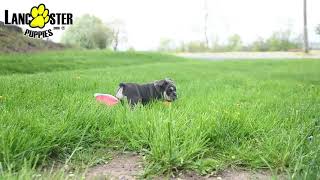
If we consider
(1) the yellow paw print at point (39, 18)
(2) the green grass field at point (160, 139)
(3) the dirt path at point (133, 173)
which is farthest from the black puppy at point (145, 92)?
(1) the yellow paw print at point (39, 18)

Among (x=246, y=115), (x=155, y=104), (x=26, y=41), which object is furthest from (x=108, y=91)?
(x=26, y=41)

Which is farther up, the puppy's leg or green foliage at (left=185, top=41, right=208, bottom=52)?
green foliage at (left=185, top=41, right=208, bottom=52)

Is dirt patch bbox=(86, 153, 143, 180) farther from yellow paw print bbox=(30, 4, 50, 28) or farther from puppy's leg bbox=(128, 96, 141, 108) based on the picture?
yellow paw print bbox=(30, 4, 50, 28)

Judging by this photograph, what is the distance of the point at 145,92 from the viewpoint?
5.51 meters

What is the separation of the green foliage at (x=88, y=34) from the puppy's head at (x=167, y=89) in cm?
1909

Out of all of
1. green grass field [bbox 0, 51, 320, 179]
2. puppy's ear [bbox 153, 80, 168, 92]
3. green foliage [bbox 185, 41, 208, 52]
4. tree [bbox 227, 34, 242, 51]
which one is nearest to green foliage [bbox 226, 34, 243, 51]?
tree [bbox 227, 34, 242, 51]

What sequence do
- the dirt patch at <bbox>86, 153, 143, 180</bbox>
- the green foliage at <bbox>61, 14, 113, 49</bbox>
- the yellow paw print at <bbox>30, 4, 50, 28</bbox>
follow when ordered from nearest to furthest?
the dirt patch at <bbox>86, 153, 143, 180</bbox> < the yellow paw print at <bbox>30, 4, 50, 28</bbox> < the green foliage at <bbox>61, 14, 113, 49</bbox>

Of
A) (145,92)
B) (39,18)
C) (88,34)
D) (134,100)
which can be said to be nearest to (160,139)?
(134,100)

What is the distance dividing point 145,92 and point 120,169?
248 centimetres

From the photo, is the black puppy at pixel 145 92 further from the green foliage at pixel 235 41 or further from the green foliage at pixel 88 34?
the green foliage at pixel 235 41

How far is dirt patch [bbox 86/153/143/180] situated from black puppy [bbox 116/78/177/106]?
1773mm

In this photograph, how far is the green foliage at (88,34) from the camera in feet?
86.9

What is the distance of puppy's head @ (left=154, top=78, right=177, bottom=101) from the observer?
5.59m

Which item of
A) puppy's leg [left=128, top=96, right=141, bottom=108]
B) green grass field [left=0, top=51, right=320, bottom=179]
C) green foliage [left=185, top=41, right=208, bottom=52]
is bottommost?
green grass field [left=0, top=51, right=320, bottom=179]
